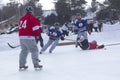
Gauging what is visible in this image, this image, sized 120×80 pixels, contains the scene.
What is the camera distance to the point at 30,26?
381 inches

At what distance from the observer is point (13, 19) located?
92062 mm

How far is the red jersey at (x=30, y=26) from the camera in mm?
9633

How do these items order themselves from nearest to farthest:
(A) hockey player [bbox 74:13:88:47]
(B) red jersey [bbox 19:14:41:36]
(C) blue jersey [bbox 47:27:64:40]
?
(B) red jersey [bbox 19:14:41:36]
(C) blue jersey [bbox 47:27:64:40]
(A) hockey player [bbox 74:13:88:47]

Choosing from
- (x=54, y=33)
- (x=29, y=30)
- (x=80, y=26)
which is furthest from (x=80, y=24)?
(x=29, y=30)

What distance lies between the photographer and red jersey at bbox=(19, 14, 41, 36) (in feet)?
31.6

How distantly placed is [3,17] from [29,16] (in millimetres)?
95714

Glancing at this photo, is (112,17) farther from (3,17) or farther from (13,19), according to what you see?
(3,17)

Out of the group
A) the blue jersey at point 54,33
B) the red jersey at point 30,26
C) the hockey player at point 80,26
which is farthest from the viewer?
the hockey player at point 80,26

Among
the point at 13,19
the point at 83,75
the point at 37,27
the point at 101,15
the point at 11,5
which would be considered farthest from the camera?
the point at 11,5

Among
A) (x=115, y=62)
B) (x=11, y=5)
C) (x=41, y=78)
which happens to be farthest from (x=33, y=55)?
(x=11, y=5)

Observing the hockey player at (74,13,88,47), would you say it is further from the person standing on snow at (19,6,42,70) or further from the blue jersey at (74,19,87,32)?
the person standing on snow at (19,6,42,70)

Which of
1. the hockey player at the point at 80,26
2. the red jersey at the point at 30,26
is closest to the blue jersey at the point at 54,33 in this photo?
the hockey player at the point at 80,26

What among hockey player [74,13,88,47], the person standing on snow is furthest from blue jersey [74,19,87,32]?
the person standing on snow

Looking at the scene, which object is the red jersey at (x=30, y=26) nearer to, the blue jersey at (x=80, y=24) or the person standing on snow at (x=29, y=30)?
the person standing on snow at (x=29, y=30)
